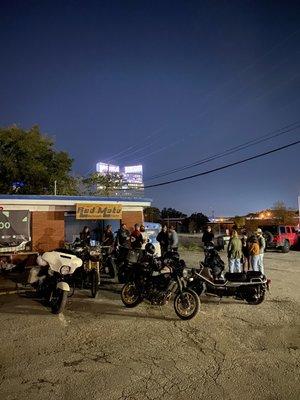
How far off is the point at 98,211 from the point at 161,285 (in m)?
8.41

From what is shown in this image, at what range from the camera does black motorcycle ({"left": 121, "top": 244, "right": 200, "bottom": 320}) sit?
8.28 metres

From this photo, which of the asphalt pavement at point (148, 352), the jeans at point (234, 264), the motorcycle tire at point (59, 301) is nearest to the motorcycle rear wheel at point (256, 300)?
the asphalt pavement at point (148, 352)

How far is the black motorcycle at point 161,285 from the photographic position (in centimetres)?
828

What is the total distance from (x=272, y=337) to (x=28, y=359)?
4256 mm

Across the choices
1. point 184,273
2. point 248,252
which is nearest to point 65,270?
point 184,273

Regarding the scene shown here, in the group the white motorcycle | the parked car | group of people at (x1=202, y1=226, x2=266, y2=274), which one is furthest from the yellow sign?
the parked car

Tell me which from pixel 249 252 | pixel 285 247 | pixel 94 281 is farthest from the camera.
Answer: pixel 285 247

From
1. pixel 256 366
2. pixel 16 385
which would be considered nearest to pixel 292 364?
pixel 256 366

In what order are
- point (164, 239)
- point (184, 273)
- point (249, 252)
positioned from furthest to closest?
point (164, 239) → point (249, 252) → point (184, 273)

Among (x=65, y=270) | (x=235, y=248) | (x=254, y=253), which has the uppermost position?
(x=235, y=248)

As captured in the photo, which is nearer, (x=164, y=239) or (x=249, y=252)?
(x=249, y=252)

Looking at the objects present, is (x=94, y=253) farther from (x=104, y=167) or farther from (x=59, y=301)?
(x=104, y=167)

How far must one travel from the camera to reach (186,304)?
8289 mm

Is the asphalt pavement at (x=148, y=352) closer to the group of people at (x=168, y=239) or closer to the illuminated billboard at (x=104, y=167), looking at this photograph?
the group of people at (x=168, y=239)
